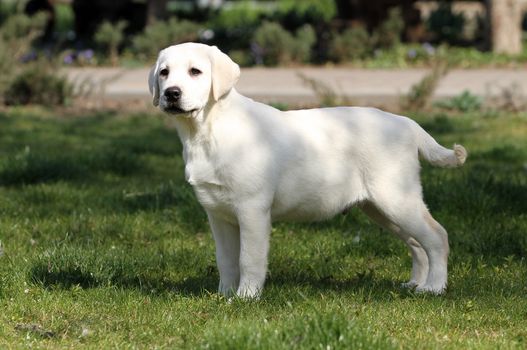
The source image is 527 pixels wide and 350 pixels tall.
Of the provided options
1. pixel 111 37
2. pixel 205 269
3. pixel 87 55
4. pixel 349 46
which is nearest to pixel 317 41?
pixel 349 46

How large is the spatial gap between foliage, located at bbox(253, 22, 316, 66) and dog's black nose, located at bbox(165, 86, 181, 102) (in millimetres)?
12669

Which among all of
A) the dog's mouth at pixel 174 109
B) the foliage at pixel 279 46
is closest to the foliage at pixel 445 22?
the foliage at pixel 279 46

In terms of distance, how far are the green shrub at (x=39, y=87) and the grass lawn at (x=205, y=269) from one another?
3082 millimetres

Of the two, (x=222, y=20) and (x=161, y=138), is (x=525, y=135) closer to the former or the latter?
(x=161, y=138)

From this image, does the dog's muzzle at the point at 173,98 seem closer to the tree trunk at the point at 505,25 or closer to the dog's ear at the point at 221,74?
the dog's ear at the point at 221,74

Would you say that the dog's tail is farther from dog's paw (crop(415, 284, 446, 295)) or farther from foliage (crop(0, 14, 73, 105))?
foliage (crop(0, 14, 73, 105))

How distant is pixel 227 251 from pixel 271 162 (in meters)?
0.56

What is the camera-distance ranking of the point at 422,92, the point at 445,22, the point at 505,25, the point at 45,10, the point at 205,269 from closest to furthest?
the point at 205,269 → the point at 422,92 → the point at 505,25 → the point at 445,22 → the point at 45,10

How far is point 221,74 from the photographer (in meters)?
4.70

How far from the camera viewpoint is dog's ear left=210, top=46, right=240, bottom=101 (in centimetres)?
468

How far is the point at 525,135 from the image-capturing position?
10.1 m

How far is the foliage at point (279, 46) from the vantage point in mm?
17125

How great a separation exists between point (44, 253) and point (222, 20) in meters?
21.6

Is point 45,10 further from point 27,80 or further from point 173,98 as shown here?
point 173,98
